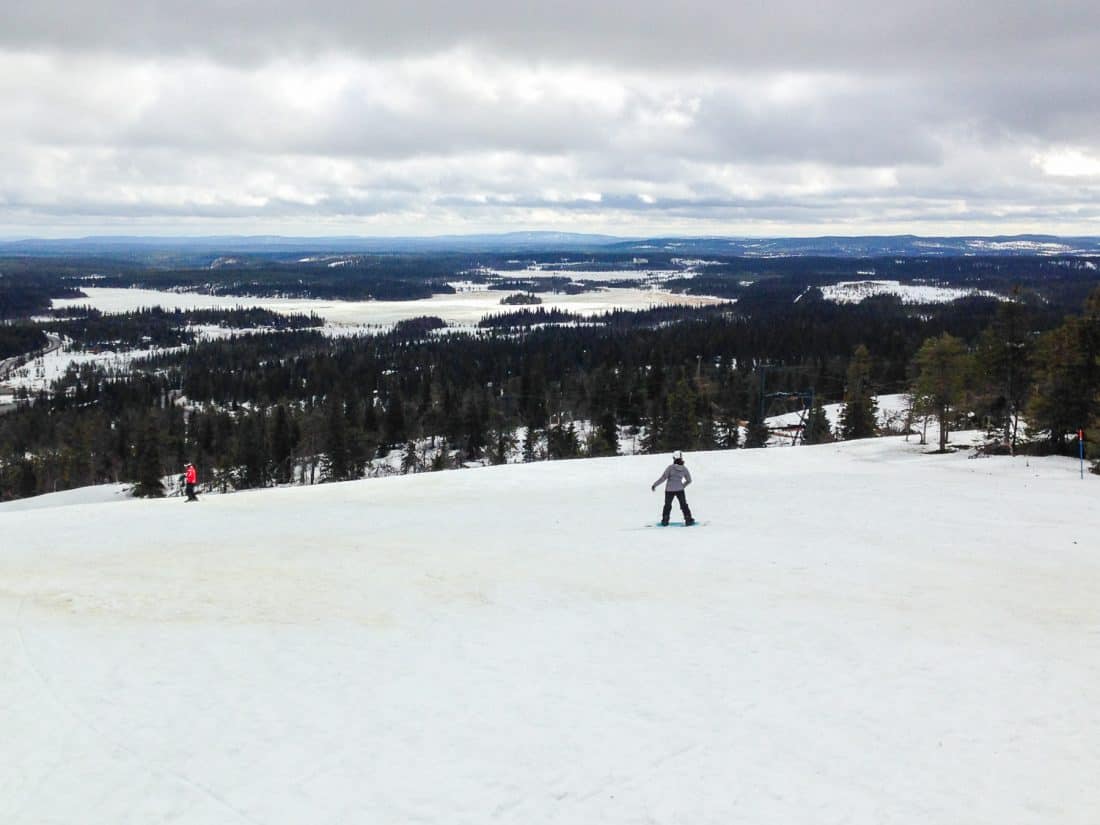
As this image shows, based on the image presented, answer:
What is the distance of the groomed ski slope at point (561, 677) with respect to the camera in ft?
26.3

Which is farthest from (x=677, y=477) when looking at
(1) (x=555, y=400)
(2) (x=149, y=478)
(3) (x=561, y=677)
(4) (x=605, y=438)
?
(1) (x=555, y=400)

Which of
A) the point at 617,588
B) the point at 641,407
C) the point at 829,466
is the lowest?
the point at 641,407

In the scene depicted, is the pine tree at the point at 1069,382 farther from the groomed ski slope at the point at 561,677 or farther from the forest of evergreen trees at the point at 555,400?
the groomed ski slope at the point at 561,677

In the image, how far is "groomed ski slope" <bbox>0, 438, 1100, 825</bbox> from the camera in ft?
26.3

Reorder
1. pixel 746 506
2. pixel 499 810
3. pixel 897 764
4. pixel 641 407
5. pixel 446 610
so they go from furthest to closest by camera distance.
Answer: pixel 641 407 → pixel 746 506 → pixel 446 610 → pixel 897 764 → pixel 499 810

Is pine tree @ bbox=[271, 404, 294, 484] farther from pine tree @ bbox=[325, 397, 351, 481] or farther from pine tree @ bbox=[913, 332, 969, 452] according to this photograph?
pine tree @ bbox=[913, 332, 969, 452]

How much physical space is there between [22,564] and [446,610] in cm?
986

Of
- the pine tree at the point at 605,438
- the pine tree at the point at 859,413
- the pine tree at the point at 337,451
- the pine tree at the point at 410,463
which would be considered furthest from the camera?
the pine tree at the point at 410,463

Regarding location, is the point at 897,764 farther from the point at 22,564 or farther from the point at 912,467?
the point at 912,467

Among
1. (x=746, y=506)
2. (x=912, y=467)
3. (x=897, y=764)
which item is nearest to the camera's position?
(x=897, y=764)

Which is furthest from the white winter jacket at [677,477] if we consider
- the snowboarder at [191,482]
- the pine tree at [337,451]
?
the pine tree at [337,451]

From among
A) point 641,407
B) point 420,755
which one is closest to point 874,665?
point 420,755

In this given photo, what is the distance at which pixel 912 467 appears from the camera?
32.4 meters

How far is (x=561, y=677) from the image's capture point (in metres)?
10.6
